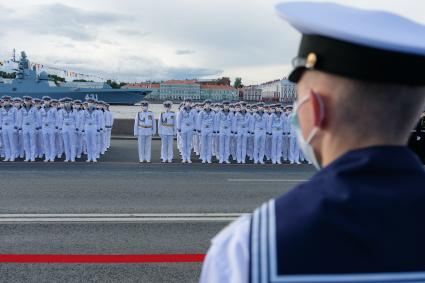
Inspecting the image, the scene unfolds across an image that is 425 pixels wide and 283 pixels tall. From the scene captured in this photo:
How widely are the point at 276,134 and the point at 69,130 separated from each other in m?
6.53

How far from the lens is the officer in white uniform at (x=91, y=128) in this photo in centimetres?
1490

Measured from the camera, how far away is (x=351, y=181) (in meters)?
1.11

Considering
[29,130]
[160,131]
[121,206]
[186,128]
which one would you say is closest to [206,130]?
[186,128]

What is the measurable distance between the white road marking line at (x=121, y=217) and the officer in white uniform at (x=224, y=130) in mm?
8186

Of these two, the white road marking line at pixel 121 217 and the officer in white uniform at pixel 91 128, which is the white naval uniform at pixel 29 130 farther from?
the white road marking line at pixel 121 217

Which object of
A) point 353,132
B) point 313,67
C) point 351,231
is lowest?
point 351,231

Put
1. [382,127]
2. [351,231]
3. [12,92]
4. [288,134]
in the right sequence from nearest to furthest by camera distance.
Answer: [351,231] → [382,127] → [288,134] → [12,92]

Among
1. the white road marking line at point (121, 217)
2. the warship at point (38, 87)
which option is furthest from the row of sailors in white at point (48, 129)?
the warship at point (38, 87)

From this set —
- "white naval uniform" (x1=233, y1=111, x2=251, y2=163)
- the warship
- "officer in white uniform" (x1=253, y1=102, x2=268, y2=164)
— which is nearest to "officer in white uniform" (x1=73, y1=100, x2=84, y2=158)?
"white naval uniform" (x1=233, y1=111, x2=251, y2=163)

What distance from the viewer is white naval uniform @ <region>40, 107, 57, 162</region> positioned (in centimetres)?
1499

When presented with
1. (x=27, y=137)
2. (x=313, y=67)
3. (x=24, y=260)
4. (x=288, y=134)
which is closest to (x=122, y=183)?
(x=24, y=260)

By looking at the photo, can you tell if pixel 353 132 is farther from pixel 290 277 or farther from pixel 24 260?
pixel 24 260

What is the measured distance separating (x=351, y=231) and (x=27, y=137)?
15.3 m

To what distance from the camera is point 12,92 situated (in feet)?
163
